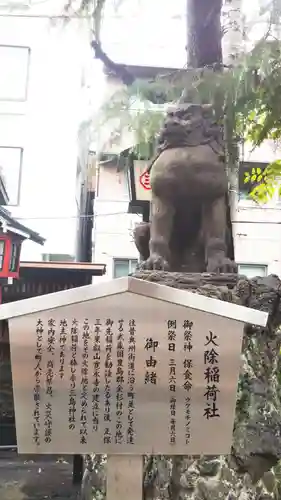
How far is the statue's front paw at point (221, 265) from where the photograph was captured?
14.3 ft

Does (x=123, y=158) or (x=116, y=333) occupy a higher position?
(x=123, y=158)

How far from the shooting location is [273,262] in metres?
14.5

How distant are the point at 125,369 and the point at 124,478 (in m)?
0.42

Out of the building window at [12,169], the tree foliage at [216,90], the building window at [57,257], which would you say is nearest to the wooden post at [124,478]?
the tree foliage at [216,90]

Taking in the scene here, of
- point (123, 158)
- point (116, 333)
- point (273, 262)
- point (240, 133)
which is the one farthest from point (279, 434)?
point (273, 262)

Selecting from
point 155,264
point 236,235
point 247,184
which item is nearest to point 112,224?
point 236,235

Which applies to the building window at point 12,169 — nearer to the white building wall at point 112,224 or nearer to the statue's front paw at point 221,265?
the white building wall at point 112,224

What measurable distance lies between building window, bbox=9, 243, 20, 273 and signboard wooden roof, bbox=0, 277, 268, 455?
7.88 metres

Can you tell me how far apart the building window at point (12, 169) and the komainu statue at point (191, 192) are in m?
10.4

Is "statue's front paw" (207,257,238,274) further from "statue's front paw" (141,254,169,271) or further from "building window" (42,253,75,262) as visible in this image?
"building window" (42,253,75,262)

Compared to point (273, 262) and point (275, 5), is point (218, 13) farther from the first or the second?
point (273, 262)

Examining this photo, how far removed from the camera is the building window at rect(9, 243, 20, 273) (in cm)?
986

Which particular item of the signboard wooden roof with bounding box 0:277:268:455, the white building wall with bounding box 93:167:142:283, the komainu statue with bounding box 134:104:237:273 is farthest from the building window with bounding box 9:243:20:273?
the signboard wooden roof with bounding box 0:277:268:455

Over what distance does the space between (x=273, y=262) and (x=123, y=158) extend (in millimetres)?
8046
